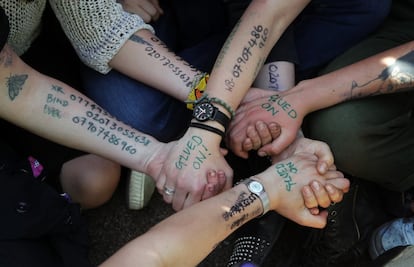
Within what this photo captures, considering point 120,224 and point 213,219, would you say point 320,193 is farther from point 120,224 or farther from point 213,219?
point 120,224

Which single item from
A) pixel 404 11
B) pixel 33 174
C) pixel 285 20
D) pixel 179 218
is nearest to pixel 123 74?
pixel 33 174

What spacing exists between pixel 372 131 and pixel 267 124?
29 cm

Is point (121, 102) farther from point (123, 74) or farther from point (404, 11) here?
point (404, 11)

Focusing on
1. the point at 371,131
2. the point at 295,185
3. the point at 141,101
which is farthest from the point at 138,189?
the point at 371,131

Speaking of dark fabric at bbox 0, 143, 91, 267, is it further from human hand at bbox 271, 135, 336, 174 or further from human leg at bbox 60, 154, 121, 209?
human hand at bbox 271, 135, 336, 174

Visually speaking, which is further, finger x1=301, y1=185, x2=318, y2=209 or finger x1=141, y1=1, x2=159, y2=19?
finger x1=141, y1=1, x2=159, y2=19

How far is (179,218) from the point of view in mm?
1258

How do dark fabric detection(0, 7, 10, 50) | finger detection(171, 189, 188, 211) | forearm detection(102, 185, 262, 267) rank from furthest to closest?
finger detection(171, 189, 188, 211) → dark fabric detection(0, 7, 10, 50) → forearm detection(102, 185, 262, 267)

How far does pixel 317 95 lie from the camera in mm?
1549

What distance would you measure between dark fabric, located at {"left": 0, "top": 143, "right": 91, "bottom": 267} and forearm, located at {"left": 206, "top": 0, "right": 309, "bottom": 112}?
496 mm

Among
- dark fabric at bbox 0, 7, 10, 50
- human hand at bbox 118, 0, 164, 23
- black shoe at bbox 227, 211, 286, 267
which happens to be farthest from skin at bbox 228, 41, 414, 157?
dark fabric at bbox 0, 7, 10, 50

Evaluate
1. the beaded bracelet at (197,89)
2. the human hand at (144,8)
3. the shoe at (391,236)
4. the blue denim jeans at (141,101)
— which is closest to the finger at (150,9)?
the human hand at (144,8)

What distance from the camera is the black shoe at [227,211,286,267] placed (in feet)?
5.11

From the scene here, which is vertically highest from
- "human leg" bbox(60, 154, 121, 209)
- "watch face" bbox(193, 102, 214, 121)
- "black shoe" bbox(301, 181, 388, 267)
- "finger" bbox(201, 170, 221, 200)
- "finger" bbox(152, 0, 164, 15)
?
"finger" bbox(152, 0, 164, 15)
